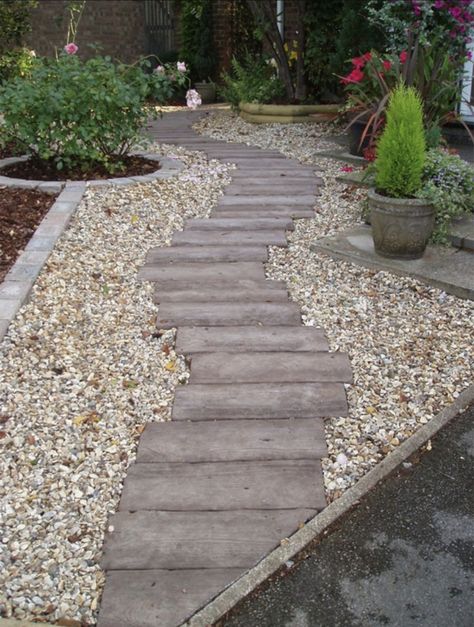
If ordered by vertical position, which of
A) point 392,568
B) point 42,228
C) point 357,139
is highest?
point 357,139

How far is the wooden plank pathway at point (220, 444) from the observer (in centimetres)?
193

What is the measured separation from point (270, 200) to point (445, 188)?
1.62 meters

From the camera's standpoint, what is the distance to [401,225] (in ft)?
12.6

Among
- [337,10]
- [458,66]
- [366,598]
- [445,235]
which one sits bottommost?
[366,598]

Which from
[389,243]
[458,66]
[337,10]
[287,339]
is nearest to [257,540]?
[287,339]

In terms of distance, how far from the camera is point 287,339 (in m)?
3.18

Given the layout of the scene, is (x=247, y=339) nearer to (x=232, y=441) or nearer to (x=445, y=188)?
(x=232, y=441)

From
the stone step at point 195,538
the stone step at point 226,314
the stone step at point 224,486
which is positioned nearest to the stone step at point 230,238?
the stone step at point 226,314

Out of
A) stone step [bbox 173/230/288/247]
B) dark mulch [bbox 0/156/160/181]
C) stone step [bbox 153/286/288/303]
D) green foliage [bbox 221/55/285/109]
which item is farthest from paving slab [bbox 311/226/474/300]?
green foliage [bbox 221/55/285/109]

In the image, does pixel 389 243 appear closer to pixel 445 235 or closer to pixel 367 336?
pixel 445 235

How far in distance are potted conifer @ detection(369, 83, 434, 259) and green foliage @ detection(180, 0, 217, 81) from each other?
854 cm

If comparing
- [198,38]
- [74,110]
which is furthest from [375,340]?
[198,38]

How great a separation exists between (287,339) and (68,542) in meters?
1.49

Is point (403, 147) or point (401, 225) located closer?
point (403, 147)
